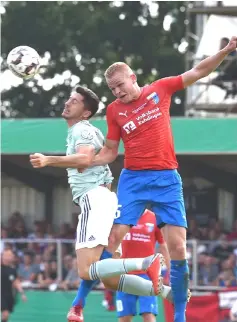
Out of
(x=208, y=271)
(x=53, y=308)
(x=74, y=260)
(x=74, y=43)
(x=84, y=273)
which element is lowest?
(x=53, y=308)

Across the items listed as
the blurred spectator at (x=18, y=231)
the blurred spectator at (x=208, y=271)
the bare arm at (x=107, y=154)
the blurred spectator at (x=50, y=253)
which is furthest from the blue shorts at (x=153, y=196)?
the blurred spectator at (x=18, y=231)

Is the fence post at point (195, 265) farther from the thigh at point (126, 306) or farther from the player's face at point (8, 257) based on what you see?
the thigh at point (126, 306)

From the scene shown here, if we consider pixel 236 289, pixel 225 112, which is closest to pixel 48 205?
pixel 225 112

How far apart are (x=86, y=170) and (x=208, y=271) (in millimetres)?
8842

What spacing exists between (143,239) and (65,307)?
6419 millimetres

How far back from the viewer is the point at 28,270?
2039 cm

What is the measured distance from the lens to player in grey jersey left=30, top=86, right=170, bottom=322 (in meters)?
10.0

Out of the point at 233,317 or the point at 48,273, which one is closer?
the point at 233,317

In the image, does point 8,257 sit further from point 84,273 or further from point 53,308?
point 84,273

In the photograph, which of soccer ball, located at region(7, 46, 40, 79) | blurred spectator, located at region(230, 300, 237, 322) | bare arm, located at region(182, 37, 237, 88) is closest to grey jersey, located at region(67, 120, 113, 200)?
soccer ball, located at region(7, 46, 40, 79)

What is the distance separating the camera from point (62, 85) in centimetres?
4000

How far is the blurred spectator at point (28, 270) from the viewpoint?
20234mm

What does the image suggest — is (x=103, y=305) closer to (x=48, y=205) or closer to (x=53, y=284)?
(x=53, y=284)

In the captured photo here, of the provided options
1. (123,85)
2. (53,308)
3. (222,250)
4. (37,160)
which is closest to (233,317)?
(222,250)
